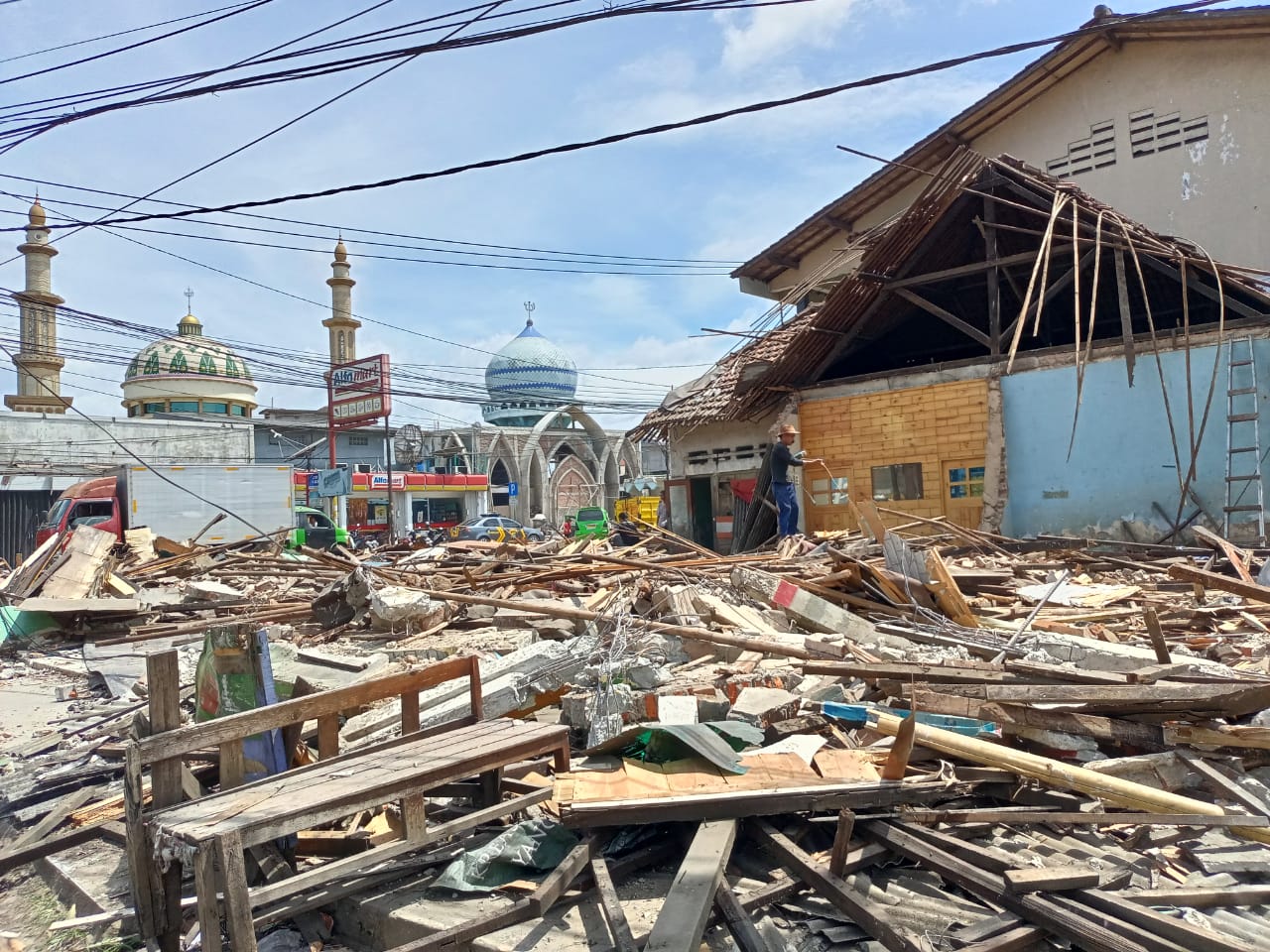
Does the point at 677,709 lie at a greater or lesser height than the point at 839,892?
greater

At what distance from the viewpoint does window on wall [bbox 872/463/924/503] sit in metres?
15.4

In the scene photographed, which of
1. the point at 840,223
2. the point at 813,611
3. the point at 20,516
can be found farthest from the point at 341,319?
the point at 813,611

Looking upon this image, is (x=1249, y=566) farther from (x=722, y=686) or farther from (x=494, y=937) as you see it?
(x=494, y=937)

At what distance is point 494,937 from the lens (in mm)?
3205

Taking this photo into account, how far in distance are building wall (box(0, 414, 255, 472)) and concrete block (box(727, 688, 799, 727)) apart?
1263 inches

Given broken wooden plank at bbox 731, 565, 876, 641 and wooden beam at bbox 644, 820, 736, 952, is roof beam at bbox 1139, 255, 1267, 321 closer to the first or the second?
broken wooden plank at bbox 731, 565, 876, 641

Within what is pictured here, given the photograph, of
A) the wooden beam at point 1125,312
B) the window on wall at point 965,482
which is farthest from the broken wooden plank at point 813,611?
the window on wall at point 965,482

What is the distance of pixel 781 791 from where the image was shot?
12.1ft

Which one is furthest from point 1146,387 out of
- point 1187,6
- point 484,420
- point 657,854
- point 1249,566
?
point 484,420

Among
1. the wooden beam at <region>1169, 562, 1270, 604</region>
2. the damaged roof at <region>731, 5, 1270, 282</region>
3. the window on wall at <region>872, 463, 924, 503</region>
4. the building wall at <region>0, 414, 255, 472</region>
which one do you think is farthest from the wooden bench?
the building wall at <region>0, 414, 255, 472</region>

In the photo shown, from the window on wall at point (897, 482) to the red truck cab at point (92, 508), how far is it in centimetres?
1790

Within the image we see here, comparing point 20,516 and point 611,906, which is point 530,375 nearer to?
point 20,516

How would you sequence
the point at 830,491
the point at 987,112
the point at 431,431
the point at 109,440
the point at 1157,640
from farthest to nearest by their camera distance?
the point at 431,431 < the point at 109,440 < the point at 987,112 < the point at 830,491 < the point at 1157,640

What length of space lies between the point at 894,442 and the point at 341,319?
130 ft
